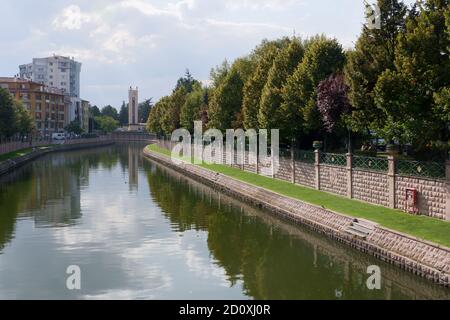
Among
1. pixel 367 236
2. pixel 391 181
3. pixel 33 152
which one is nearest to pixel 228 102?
pixel 391 181

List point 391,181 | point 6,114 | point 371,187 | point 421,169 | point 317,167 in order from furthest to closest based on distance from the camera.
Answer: point 6,114 < point 317,167 < point 371,187 < point 391,181 < point 421,169

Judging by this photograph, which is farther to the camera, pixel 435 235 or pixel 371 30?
pixel 371 30

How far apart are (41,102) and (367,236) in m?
155

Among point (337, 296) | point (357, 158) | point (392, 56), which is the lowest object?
point (337, 296)

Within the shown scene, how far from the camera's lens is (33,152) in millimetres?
102250

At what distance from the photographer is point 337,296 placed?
21578 mm

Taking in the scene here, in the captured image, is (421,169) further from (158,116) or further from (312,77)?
(158,116)

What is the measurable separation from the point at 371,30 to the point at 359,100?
4246mm

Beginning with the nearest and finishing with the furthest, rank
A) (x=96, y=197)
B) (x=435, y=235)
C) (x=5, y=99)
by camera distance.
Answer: (x=435, y=235) < (x=96, y=197) < (x=5, y=99)

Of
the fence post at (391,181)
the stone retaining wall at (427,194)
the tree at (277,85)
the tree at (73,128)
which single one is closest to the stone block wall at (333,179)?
the fence post at (391,181)

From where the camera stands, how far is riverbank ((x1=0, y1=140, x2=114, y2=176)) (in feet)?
243

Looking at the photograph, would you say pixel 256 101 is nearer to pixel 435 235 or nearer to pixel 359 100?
pixel 359 100

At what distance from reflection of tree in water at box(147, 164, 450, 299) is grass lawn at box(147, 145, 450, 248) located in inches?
80.7
